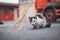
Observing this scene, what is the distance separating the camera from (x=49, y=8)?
2.48 meters

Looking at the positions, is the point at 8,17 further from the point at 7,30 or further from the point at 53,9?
the point at 53,9

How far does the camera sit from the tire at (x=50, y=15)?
8.07ft

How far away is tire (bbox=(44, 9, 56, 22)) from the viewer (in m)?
2.46

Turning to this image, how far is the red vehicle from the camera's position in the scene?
246 centimetres

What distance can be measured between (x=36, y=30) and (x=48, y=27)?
0.36 ft

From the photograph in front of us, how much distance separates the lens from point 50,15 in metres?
2.47

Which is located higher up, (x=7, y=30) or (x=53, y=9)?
(x=53, y=9)

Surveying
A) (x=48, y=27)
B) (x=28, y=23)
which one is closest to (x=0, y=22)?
(x=28, y=23)

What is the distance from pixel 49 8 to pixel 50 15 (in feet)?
0.20

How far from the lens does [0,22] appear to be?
8.38 feet

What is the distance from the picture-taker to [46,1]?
249 cm

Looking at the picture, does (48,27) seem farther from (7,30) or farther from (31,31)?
(7,30)

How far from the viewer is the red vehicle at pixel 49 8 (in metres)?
2.46

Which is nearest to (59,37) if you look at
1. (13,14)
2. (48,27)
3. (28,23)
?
(48,27)
